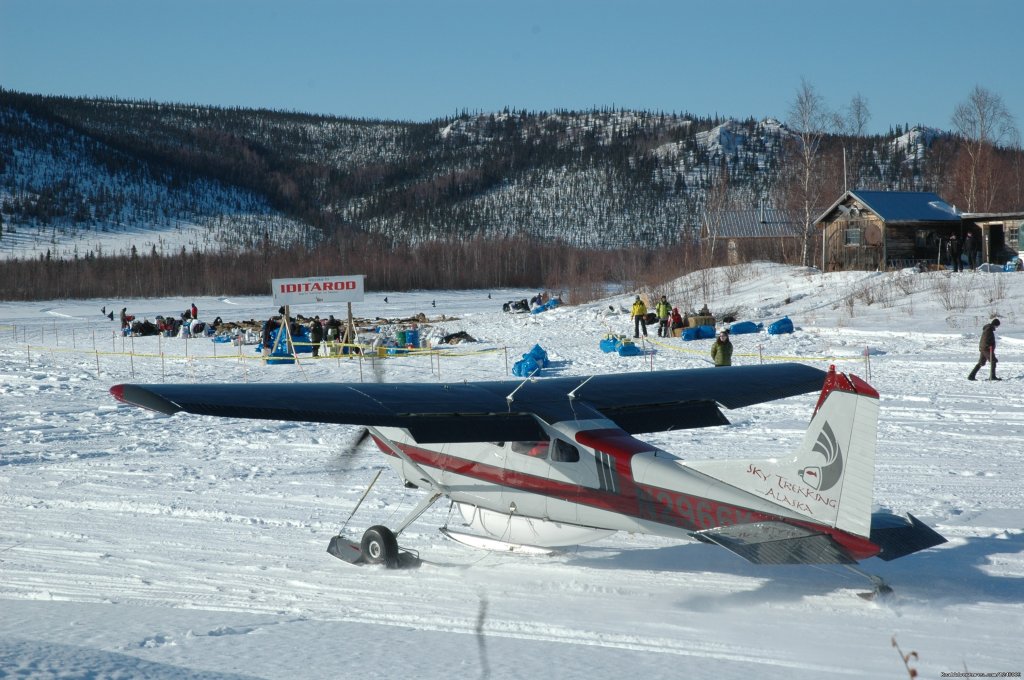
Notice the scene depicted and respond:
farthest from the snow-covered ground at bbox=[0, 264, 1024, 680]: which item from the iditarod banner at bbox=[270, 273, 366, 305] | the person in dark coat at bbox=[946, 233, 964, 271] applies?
the person in dark coat at bbox=[946, 233, 964, 271]

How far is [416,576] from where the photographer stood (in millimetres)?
10000

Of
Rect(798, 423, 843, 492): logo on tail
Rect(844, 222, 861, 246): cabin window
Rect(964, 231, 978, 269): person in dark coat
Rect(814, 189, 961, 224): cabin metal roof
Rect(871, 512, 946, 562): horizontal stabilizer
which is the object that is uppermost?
Rect(814, 189, 961, 224): cabin metal roof

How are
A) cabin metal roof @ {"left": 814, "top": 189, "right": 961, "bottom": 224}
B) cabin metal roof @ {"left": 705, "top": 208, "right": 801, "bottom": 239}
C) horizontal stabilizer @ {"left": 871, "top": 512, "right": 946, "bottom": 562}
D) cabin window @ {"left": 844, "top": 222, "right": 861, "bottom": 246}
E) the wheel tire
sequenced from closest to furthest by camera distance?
horizontal stabilizer @ {"left": 871, "top": 512, "right": 946, "bottom": 562}, the wheel tire, cabin metal roof @ {"left": 814, "top": 189, "right": 961, "bottom": 224}, cabin window @ {"left": 844, "top": 222, "right": 861, "bottom": 246}, cabin metal roof @ {"left": 705, "top": 208, "right": 801, "bottom": 239}

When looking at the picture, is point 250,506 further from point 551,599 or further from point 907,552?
point 907,552

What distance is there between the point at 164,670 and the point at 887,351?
24841 mm

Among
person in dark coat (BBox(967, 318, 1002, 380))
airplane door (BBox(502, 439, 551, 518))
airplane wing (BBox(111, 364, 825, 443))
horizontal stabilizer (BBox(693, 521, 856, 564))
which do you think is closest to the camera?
horizontal stabilizer (BBox(693, 521, 856, 564))

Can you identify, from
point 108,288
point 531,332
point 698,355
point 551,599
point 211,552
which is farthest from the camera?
point 108,288

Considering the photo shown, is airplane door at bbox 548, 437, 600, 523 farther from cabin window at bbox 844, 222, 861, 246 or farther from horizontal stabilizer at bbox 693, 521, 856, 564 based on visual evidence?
cabin window at bbox 844, 222, 861, 246

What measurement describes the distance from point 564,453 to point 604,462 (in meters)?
0.49

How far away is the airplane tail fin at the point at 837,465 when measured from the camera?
790 cm

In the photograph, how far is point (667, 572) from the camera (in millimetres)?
9633

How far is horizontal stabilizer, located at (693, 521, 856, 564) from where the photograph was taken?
774 centimetres

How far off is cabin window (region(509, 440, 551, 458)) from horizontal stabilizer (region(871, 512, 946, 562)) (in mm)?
3376

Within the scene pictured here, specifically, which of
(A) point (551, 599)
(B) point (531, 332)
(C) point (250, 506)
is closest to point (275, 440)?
(C) point (250, 506)
